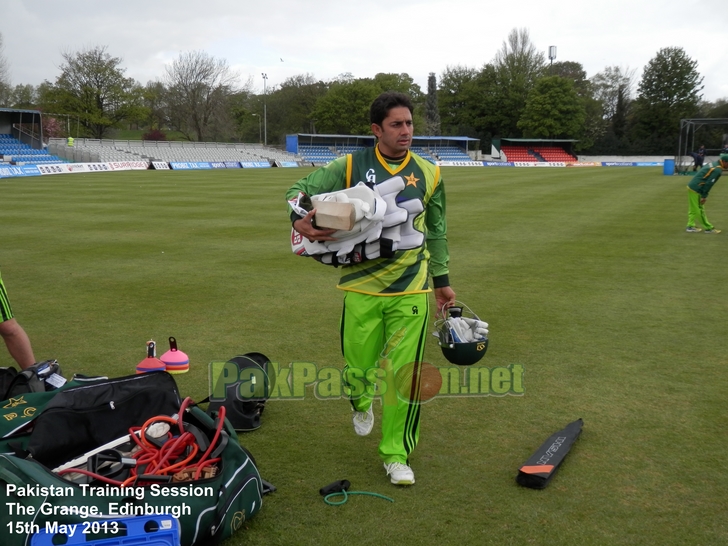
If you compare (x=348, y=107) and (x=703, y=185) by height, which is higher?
(x=348, y=107)

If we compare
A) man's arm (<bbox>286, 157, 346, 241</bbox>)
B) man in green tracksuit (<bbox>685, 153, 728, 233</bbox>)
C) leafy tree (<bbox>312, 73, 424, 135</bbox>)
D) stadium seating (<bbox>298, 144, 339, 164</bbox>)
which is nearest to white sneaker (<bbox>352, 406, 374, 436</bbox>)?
man's arm (<bbox>286, 157, 346, 241</bbox>)

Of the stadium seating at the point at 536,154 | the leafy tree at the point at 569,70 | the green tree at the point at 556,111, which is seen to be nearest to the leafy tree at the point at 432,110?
the green tree at the point at 556,111

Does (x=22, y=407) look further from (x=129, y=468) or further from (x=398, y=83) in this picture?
(x=398, y=83)

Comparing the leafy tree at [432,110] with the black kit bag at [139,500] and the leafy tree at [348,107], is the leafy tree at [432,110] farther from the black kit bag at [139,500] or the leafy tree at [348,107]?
the black kit bag at [139,500]

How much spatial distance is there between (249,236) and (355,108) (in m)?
77.7

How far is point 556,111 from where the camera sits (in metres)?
88.4

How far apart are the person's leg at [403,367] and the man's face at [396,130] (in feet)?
3.06

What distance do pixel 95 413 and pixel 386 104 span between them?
2526 millimetres

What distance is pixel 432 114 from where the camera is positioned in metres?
99.9

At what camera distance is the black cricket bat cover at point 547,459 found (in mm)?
3861

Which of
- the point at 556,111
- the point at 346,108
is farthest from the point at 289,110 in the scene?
the point at 556,111

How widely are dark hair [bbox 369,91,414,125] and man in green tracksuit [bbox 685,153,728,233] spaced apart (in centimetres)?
1272

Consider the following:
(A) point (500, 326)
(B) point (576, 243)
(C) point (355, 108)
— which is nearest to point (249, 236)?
(B) point (576, 243)

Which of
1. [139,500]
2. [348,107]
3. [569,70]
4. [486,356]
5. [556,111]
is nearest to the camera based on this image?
[139,500]
